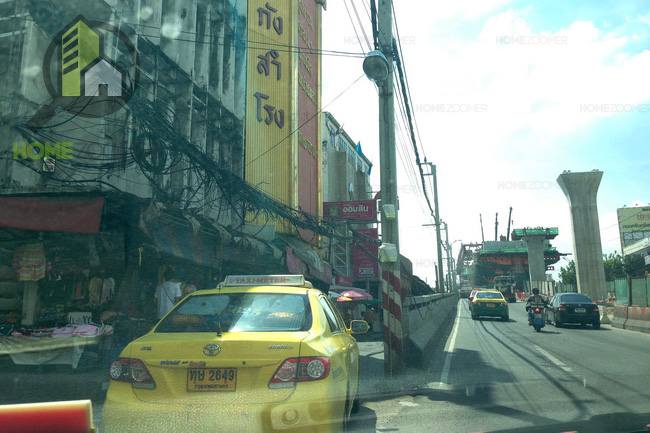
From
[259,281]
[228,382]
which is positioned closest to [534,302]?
[259,281]

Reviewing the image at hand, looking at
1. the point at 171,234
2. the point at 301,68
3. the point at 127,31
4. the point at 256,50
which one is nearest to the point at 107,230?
the point at 171,234

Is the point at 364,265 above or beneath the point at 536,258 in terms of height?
beneath

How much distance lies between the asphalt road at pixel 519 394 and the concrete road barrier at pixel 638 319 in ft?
20.7

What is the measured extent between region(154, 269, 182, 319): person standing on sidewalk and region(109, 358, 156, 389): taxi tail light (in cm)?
688

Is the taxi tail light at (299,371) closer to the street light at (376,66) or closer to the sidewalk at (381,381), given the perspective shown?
the sidewalk at (381,381)

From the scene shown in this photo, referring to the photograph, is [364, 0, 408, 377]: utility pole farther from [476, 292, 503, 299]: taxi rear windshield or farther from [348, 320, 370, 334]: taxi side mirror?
[476, 292, 503, 299]: taxi rear windshield

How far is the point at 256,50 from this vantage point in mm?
20234

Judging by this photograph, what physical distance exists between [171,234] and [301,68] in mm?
16187

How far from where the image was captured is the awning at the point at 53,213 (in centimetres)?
825

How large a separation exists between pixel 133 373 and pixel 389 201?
256 inches

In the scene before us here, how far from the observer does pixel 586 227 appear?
29.8 m

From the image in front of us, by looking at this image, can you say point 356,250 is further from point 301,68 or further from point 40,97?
point 40,97

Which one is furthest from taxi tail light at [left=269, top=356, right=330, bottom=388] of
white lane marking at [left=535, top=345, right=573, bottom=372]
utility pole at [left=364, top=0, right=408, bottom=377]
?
white lane marking at [left=535, top=345, right=573, bottom=372]

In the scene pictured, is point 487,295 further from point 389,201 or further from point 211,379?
point 211,379
